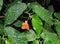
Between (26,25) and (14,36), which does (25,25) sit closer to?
(26,25)

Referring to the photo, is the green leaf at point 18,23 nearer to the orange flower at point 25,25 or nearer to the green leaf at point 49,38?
the orange flower at point 25,25

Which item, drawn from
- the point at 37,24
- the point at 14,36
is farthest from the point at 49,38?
the point at 14,36

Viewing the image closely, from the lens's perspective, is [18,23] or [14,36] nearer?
[14,36]

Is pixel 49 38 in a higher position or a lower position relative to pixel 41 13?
lower

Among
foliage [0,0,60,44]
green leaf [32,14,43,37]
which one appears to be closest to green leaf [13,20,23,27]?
foliage [0,0,60,44]

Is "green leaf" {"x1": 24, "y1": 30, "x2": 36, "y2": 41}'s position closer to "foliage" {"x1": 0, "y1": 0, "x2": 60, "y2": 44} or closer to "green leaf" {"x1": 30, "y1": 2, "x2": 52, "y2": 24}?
"foliage" {"x1": 0, "y1": 0, "x2": 60, "y2": 44}

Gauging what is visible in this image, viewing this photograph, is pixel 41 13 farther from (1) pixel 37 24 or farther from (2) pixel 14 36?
(2) pixel 14 36

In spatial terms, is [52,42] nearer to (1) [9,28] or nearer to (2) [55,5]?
(1) [9,28]

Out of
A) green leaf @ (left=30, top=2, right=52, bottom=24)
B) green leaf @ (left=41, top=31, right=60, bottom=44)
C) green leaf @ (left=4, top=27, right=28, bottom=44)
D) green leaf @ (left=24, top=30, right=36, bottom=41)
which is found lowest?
green leaf @ (left=41, top=31, right=60, bottom=44)
